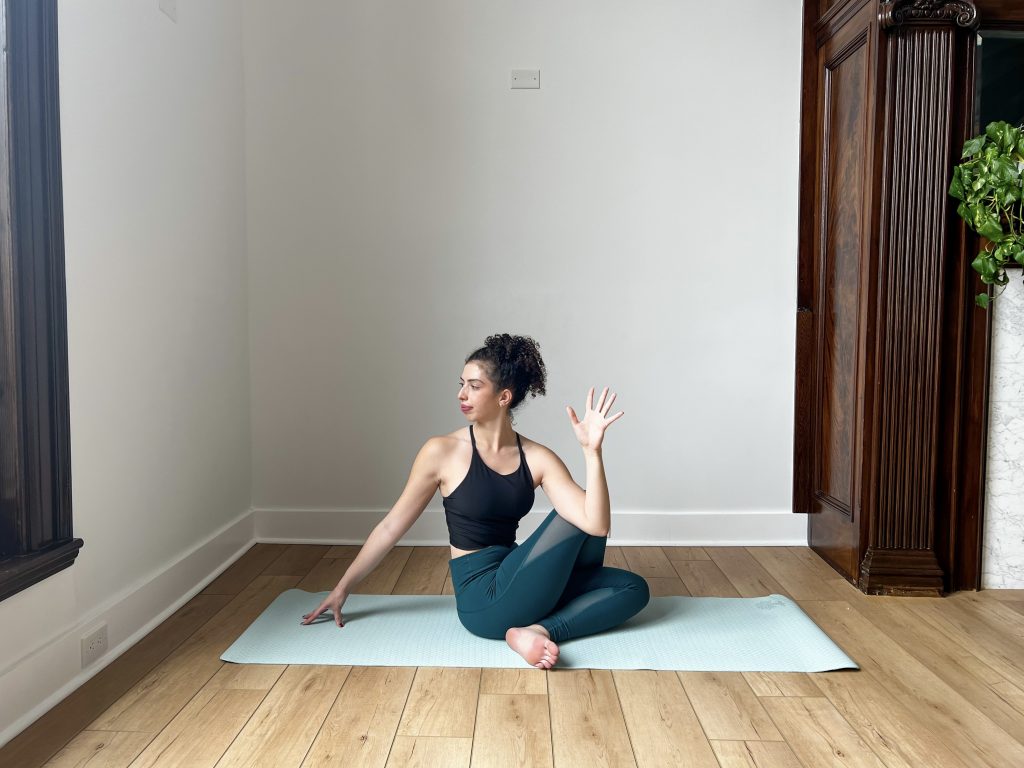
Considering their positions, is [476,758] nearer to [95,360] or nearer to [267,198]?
[95,360]

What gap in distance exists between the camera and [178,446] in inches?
109

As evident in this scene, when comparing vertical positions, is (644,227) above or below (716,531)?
above

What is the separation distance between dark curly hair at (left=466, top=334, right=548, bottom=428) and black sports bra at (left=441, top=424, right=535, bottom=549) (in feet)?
0.64

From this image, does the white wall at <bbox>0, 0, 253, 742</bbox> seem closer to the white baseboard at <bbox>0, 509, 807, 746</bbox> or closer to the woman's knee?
the white baseboard at <bbox>0, 509, 807, 746</bbox>

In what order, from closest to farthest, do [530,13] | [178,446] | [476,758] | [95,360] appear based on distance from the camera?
1. [476,758]
2. [95,360]
3. [178,446]
4. [530,13]

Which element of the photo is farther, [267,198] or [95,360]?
[267,198]

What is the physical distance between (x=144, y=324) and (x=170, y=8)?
1054 mm

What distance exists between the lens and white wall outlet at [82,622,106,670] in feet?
7.02

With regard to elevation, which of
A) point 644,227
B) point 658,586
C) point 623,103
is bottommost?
point 658,586

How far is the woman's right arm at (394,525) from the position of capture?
246cm

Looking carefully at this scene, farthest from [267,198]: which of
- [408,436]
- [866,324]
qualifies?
[866,324]

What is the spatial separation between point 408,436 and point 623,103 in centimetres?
161

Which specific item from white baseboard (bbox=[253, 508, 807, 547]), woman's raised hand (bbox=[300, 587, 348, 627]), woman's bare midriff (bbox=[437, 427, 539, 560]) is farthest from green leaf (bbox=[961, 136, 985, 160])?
woman's raised hand (bbox=[300, 587, 348, 627])

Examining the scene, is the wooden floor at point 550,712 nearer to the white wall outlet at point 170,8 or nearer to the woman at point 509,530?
the woman at point 509,530
